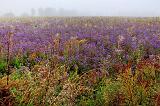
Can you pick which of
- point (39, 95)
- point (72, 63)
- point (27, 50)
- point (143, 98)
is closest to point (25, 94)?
point (39, 95)

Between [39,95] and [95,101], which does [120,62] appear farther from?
[39,95]

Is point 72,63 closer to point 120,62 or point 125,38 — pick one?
point 120,62

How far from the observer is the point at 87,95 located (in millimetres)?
7414

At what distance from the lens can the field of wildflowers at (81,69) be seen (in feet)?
19.9

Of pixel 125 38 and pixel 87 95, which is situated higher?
pixel 125 38

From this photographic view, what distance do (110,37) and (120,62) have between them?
2.98 m

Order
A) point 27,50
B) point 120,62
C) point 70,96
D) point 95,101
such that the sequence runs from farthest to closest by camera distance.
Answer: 1. point 27,50
2. point 120,62
3. point 95,101
4. point 70,96

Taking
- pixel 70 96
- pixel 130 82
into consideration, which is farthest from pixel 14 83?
pixel 130 82

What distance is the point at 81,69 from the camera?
30.5 feet

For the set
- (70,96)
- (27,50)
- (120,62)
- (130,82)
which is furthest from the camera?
(27,50)

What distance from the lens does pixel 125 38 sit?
11867mm

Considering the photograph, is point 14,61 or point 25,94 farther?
point 14,61

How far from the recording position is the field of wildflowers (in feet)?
19.9

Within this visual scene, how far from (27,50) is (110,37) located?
3.08 metres
